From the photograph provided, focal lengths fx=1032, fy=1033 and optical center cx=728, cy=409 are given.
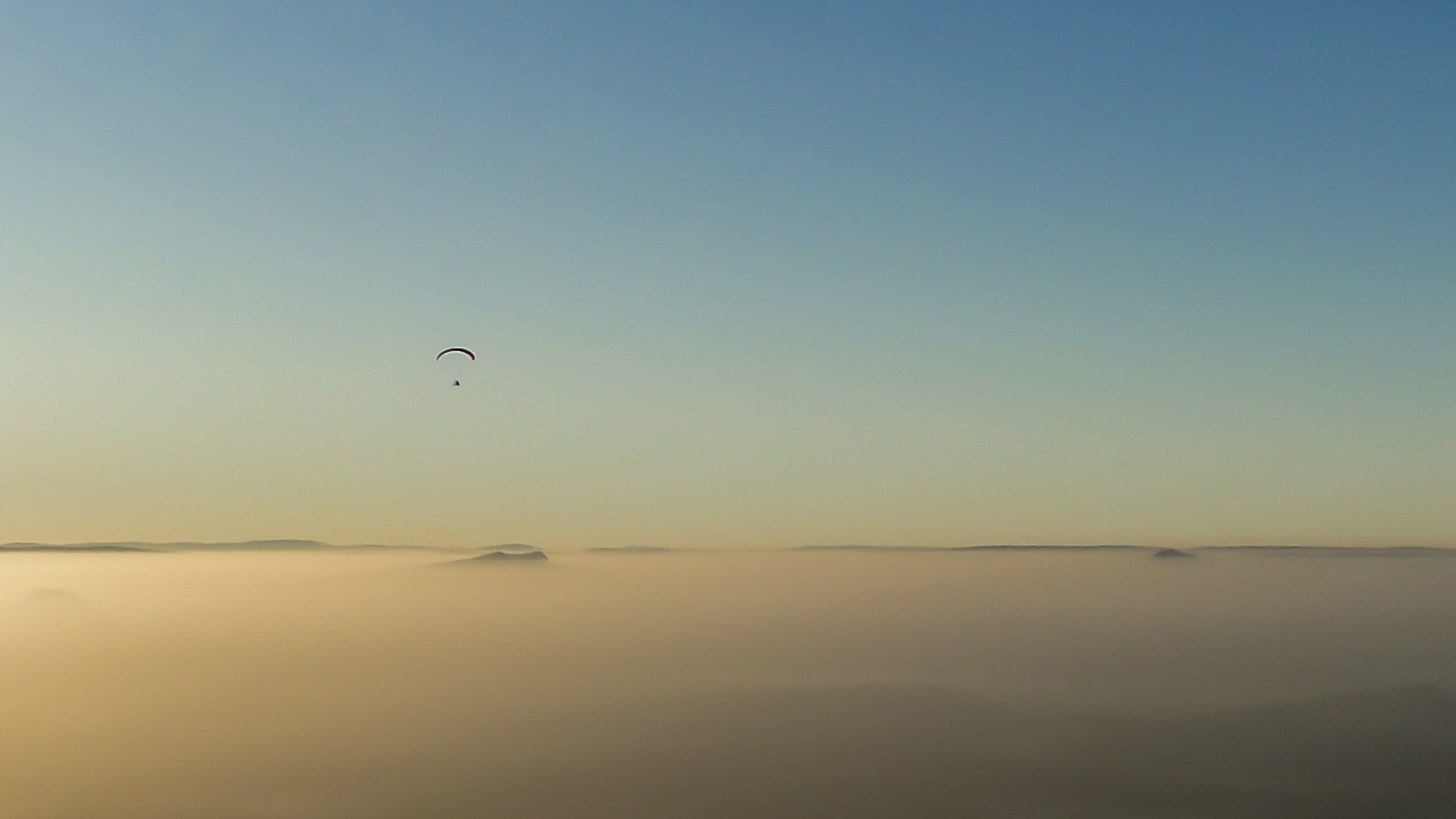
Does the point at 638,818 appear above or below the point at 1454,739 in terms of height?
below

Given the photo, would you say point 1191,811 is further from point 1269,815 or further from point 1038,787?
point 1038,787

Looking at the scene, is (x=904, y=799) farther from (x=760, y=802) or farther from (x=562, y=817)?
(x=562, y=817)

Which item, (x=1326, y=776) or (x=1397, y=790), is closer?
(x=1397, y=790)

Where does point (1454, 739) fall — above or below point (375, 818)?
above

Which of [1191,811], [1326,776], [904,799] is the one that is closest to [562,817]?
[904,799]

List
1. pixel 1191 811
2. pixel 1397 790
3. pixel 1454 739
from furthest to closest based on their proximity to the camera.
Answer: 1. pixel 1454 739
2. pixel 1191 811
3. pixel 1397 790

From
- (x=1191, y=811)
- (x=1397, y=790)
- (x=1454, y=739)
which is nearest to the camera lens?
(x=1397, y=790)

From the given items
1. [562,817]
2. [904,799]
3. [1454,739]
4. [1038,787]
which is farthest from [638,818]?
[1454,739]

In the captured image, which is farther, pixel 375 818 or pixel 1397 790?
pixel 375 818
